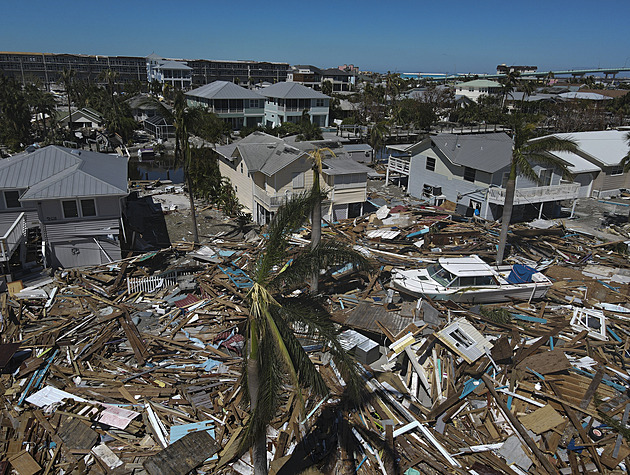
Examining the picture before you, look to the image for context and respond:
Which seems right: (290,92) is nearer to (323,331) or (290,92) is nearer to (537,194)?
(537,194)

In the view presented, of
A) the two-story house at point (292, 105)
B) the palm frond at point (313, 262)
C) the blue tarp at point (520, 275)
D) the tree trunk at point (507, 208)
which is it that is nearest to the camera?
the palm frond at point (313, 262)

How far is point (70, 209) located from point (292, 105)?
51.2 metres

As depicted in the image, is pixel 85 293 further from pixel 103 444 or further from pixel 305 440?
pixel 305 440

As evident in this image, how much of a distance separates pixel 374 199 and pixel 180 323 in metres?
22.2

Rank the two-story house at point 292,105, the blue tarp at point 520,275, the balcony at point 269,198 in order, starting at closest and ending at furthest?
the blue tarp at point 520,275, the balcony at point 269,198, the two-story house at point 292,105

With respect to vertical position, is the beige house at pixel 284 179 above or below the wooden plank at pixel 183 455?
above

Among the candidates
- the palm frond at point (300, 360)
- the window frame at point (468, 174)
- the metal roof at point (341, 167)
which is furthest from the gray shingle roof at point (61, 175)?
the window frame at point (468, 174)

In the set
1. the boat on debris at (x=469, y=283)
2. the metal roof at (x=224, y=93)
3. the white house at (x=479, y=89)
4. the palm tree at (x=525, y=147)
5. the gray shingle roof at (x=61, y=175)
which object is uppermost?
the white house at (x=479, y=89)

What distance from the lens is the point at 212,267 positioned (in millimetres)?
22422

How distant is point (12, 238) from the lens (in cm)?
2195

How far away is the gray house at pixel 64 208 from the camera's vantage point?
2258 centimetres

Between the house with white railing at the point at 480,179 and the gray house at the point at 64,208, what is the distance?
2357 cm

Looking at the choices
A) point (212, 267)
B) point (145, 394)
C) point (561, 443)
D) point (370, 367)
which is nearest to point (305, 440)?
point (370, 367)

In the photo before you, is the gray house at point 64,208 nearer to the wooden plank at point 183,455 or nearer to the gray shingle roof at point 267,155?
the gray shingle roof at point 267,155
